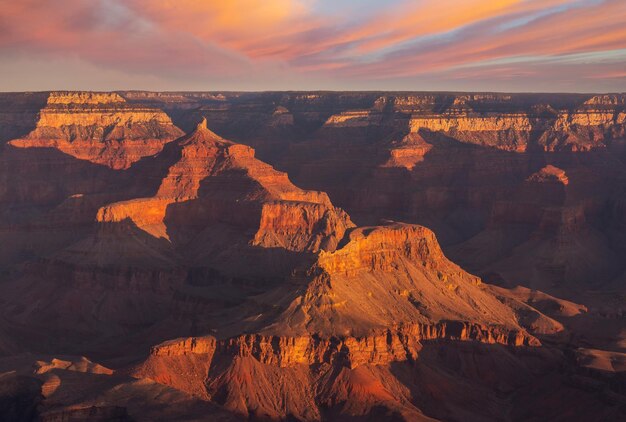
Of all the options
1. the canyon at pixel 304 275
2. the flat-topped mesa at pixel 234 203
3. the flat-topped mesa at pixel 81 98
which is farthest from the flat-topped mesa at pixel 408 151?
the flat-topped mesa at pixel 81 98

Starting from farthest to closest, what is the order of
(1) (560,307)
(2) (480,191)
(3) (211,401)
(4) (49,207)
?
(2) (480,191) < (4) (49,207) < (1) (560,307) < (3) (211,401)

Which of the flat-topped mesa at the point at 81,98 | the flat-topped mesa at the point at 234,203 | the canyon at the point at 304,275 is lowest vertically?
the canyon at the point at 304,275

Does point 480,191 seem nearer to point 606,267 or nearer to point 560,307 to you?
point 606,267

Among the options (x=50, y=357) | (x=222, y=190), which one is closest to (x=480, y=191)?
(x=222, y=190)

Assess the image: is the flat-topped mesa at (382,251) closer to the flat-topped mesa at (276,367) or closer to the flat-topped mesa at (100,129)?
the flat-topped mesa at (276,367)

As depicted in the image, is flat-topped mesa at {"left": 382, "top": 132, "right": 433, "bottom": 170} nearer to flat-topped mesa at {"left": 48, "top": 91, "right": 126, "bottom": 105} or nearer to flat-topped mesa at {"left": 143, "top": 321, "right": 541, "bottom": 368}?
flat-topped mesa at {"left": 48, "top": 91, "right": 126, "bottom": 105}

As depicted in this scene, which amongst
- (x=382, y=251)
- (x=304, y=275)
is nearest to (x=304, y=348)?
(x=304, y=275)

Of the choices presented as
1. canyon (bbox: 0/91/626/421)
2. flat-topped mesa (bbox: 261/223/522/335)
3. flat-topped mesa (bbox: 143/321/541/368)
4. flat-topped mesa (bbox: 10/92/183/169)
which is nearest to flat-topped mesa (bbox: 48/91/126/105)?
flat-topped mesa (bbox: 10/92/183/169)
